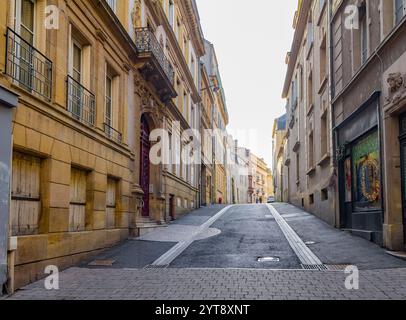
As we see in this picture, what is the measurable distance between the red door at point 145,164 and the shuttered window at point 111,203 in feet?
12.9

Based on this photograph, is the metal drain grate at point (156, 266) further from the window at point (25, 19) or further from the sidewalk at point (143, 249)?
the window at point (25, 19)

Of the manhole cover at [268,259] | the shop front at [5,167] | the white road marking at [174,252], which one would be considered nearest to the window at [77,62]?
the shop front at [5,167]

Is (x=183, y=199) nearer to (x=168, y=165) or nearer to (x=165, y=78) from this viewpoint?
(x=168, y=165)

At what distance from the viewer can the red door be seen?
58.3 feet

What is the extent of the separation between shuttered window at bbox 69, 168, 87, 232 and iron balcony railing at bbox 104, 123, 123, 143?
7.59 feet

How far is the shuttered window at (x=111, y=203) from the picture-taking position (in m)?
13.0

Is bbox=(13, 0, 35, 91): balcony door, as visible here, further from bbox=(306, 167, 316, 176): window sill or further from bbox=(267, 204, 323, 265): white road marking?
bbox=(306, 167, 316, 176): window sill

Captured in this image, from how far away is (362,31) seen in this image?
Result: 13.7m

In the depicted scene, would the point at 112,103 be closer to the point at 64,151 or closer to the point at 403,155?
the point at 64,151

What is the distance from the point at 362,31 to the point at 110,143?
7.91m

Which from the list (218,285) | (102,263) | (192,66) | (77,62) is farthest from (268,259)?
(192,66)

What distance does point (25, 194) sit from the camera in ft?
27.8
